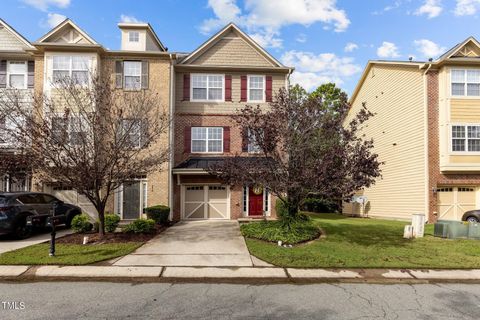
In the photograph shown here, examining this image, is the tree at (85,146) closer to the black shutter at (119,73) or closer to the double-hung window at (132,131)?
the double-hung window at (132,131)

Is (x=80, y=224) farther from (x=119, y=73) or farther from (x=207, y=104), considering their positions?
(x=207, y=104)

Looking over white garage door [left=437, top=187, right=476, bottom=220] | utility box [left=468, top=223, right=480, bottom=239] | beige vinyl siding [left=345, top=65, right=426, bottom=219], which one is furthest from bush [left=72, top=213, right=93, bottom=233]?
white garage door [left=437, top=187, right=476, bottom=220]

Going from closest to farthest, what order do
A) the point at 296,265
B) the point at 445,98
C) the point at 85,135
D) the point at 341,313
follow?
the point at 341,313
the point at 296,265
the point at 85,135
the point at 445,98

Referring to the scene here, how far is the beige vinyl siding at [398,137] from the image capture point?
59.0ft

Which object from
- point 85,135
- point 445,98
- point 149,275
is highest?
point 445,98

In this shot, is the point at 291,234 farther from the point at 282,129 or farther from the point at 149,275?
the point at 149,275

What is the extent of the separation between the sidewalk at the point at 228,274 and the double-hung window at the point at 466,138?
11714 millimetres

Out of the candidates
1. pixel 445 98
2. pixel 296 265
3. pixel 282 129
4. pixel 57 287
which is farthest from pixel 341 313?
pixel 445 98

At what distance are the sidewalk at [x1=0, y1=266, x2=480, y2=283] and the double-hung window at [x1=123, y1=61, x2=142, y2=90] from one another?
1150cm

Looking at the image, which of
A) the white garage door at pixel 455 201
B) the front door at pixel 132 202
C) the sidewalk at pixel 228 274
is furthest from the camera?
the white garage door at pixel 455 201

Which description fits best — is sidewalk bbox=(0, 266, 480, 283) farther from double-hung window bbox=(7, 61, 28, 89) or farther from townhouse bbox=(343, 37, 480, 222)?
double-hung window bbox=(7, 61, 28, 89)

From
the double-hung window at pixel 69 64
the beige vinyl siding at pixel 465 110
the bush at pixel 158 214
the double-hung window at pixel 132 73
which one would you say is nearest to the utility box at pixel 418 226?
the beige vinyl siding at pixel 465 110

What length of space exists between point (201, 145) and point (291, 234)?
8927 mm

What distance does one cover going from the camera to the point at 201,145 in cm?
1794
